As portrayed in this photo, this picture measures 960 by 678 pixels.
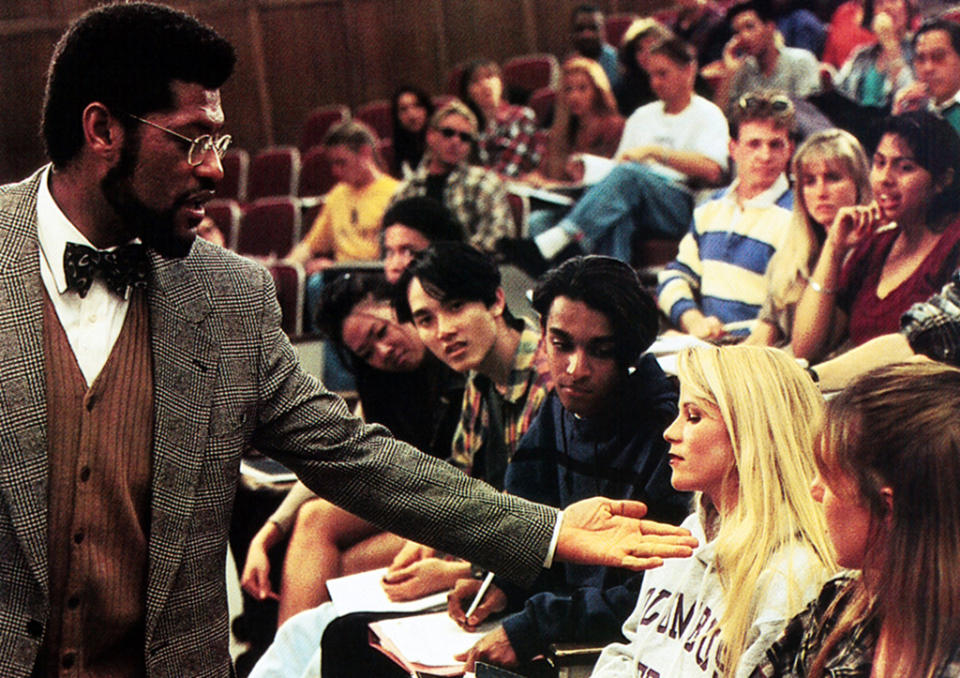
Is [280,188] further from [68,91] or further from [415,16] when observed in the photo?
[68,91]

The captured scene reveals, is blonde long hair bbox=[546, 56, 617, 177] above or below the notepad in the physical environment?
above

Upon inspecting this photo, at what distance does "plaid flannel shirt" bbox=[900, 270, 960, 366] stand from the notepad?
84 cm

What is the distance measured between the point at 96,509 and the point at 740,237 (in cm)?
131

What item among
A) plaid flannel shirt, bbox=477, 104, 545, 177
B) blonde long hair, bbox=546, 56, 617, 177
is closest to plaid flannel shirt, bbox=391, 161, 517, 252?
blonde long hair, bbox=546, 56, 617, 177

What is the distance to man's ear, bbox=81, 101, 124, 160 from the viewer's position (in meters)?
1.23

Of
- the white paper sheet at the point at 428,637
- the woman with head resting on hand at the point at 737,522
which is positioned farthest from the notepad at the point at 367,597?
the woman with head resting on hand at the point at 737,522

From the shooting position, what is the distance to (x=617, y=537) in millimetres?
1362

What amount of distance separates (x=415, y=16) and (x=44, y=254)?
564cm

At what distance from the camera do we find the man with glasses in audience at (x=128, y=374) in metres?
1.19

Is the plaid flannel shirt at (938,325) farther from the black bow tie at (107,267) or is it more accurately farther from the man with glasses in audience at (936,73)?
the black bow tie at (107,267)

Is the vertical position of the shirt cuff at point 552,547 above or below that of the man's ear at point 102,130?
below

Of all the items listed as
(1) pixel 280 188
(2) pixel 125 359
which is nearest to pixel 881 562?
(2) pixel 125 359

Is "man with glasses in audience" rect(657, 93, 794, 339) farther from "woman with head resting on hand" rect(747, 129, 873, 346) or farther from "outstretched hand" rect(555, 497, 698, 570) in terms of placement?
"outstretched hand" rect(555, 497, 698, 570)

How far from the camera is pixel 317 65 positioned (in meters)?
6.55
